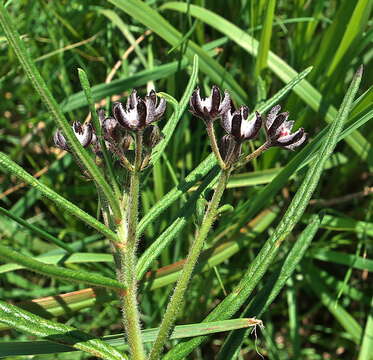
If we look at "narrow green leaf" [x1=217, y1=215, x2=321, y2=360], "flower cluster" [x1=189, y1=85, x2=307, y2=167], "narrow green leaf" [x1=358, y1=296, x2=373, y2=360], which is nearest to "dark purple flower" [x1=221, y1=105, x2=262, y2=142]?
"flower cluster" [x1=189, y1=85, x2=307, y2=167]

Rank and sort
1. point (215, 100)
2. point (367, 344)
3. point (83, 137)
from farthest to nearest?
point (367, 344), point (83, 137), point (215, 100)

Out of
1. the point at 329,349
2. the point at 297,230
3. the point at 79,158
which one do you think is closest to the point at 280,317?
the point at 329,349

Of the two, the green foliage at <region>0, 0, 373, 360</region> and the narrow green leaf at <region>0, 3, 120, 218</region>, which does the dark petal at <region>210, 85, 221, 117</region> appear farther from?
the narrow green leaf at <region>0, 3, 120, 218</region>

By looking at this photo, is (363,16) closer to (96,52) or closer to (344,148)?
(344,148)

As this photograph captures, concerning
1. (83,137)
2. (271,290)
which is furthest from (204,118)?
(271,290)

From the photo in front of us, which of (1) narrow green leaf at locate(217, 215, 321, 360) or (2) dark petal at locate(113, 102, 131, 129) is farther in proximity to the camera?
(1) narrow green leaf at locate(217, 215, 321, 360)

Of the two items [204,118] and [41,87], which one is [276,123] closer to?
[204,118]
